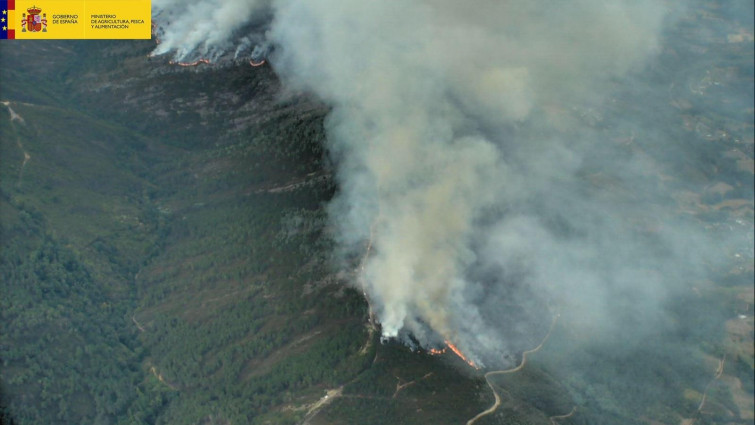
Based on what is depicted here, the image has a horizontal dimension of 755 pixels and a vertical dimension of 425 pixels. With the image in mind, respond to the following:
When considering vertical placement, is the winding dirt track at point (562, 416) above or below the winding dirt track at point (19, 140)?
below

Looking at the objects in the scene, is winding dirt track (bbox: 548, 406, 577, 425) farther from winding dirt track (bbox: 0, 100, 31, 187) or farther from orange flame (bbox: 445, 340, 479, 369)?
winding dirt track (bbox: 0, 100, 31, 187)

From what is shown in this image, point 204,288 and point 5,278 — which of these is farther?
point 204,288

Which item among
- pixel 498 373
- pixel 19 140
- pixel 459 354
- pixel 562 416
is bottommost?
pixel 562 416

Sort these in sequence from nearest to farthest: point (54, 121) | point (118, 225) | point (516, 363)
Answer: point (516, 363) → point (118, 225) → point (54, 121)

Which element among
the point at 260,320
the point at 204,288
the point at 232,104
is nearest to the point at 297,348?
the point at 260,320

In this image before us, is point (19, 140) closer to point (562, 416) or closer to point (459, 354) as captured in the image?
point (459, 354)

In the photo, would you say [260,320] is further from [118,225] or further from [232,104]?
[232,104]

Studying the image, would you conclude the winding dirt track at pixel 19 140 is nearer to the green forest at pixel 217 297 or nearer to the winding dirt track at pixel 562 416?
the green forest at pixel 217 297

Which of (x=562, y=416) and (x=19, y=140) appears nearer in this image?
(x=562, y=416)

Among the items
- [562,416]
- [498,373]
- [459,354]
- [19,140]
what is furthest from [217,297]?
[562,416]

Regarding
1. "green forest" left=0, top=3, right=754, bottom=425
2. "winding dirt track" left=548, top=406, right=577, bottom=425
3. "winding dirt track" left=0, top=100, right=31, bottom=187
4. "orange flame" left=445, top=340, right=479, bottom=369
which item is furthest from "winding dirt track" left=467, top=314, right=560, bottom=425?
"winding dirt track" left=0, top=100, right=31, bottom=187

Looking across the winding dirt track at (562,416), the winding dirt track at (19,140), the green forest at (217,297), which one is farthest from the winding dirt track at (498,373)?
the winding dirt track at (19,140)
